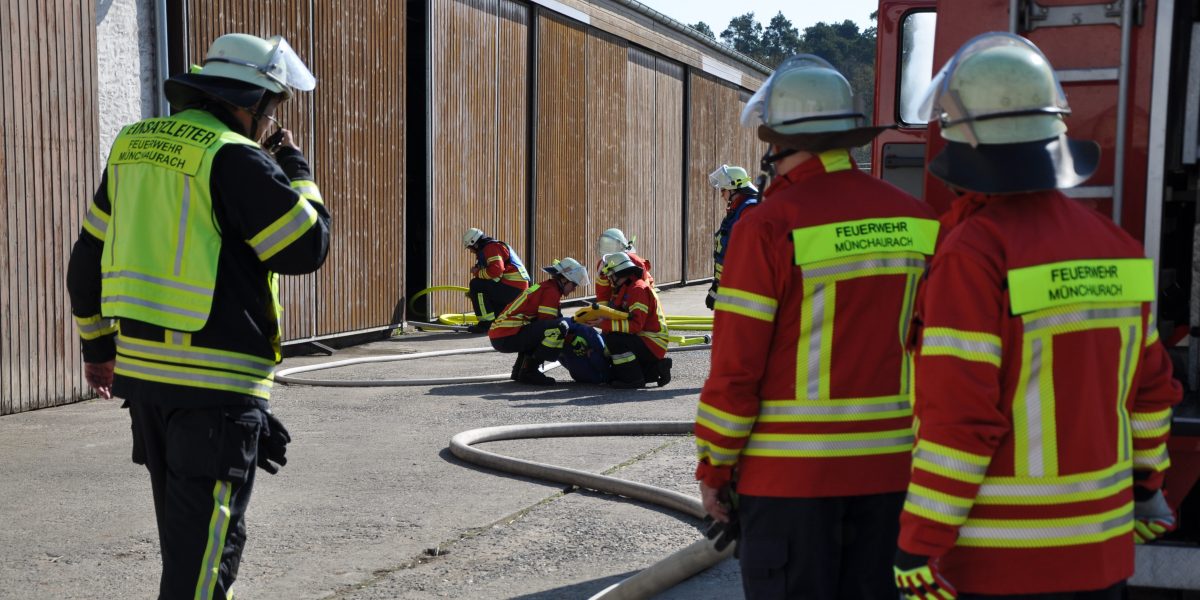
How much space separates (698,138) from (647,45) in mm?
3574

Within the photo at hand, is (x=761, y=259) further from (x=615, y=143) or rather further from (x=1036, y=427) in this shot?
(x=615, y=143)

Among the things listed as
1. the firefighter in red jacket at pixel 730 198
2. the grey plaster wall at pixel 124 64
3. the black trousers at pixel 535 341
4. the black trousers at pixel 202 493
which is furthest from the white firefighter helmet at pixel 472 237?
the black trousers at pixel 202 493

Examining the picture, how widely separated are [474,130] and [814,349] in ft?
49.2

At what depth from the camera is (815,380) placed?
3055mm

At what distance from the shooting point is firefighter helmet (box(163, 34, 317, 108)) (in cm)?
359

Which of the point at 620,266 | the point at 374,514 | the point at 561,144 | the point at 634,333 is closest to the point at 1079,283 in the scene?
the point at 374,514

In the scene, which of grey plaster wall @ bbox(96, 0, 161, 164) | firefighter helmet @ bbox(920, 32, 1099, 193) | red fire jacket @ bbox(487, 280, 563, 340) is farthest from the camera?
red fire jacket @ bbox(487, 280, 563, 340)

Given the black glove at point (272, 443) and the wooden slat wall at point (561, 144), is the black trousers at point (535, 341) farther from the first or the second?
the wooden slat wall at point (561, 144)

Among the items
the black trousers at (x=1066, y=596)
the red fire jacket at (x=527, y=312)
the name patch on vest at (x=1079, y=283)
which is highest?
Result: the name patch on vest at (x=1079, y=283)

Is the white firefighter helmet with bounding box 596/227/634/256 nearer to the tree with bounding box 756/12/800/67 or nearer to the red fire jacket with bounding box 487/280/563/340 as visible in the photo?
the red fire jacket with bounding box 487/280/563/340

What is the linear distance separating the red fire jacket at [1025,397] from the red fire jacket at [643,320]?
8340 mm

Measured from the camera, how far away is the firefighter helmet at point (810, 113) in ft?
10.3

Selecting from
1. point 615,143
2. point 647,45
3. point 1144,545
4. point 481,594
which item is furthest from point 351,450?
point 647,45

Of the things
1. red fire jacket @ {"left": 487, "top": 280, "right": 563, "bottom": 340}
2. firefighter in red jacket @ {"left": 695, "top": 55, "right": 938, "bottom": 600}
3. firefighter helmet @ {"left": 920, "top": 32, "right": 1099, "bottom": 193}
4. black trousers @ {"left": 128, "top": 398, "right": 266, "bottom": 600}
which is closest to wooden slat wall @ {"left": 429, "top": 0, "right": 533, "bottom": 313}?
red fire jacket @ {"left": 487, "top": 280, "right": 563, "bottom": 340}
